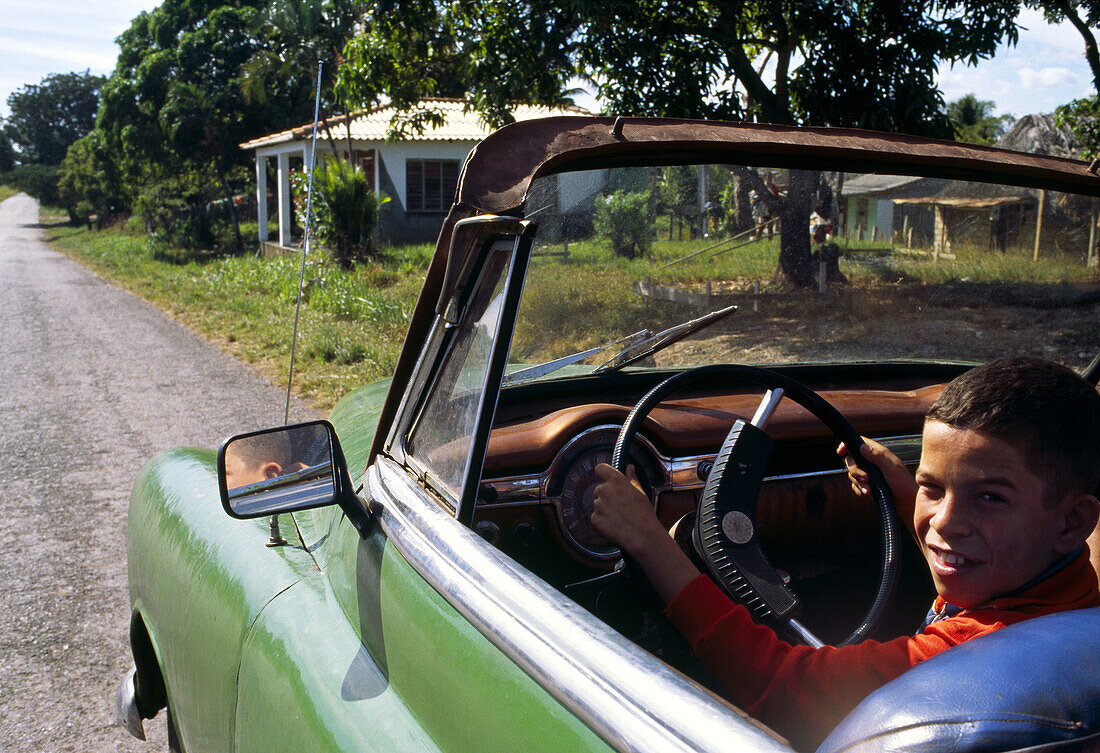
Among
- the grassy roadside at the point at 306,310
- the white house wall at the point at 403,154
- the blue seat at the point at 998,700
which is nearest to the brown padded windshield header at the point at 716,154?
the blue seat at the point at 998,700

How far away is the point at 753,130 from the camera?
1624mm

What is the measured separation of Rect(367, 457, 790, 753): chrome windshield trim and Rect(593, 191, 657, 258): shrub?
69 cm

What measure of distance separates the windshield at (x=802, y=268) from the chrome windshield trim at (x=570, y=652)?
1.50 feet

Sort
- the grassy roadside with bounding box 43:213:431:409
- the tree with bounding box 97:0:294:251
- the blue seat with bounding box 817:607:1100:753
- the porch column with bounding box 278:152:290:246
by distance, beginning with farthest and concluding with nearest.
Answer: the tree with bounding box 97:0:294:251
the porch column with bounding box 278:152:290:246
the grassy roadside with bounding box 43:213:431:409
the blue seat with bounding box 817:607:1100:753

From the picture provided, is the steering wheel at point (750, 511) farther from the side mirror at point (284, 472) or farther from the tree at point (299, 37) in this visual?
the tree at point (299, 37)

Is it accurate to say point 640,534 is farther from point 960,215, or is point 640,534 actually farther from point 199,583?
point 960,215

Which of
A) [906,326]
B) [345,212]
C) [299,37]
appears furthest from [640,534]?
[299,37]

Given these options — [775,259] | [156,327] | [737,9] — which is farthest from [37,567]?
[156,327]

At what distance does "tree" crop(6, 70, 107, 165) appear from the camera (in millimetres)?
87688

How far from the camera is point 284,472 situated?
1728mm

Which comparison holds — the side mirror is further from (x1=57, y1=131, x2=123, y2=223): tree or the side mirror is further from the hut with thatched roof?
(x1=57, y1=131, x2=123, y2=223): tree

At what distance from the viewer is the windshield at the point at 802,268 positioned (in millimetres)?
1832

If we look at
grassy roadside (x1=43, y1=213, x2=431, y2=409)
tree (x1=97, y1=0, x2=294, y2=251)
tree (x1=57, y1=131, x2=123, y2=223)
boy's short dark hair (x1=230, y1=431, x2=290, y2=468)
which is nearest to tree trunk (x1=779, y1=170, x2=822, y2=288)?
boy's short dark hair (x1=230, y1=431, x2=290, y2=468)

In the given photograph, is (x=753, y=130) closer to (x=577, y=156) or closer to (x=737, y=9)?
(x=577, y=156)
